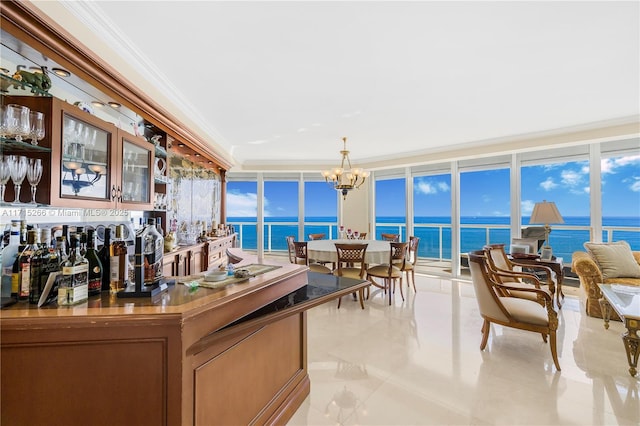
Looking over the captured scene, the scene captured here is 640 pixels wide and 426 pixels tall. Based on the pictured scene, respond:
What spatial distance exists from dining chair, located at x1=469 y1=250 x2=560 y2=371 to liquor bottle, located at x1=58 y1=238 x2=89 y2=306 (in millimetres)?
2866

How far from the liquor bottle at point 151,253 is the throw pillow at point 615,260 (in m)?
4.85

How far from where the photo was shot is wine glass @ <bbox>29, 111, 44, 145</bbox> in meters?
1.45

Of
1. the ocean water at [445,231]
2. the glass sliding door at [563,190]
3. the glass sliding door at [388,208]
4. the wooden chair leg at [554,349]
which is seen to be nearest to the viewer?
the wooden chair leg at [554,349]

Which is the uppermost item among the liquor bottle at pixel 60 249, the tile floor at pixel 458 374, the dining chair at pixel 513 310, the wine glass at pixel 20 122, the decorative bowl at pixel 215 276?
the wine glass at pixel 20 122

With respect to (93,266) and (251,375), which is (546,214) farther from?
(93,266)

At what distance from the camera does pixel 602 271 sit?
3.63 metres

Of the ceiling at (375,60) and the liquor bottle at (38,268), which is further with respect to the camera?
the ceiling at (375,60)

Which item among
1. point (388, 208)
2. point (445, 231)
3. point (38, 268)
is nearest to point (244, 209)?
point (388, 208)

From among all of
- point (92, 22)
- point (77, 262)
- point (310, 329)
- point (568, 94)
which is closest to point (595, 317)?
point (568, 94)

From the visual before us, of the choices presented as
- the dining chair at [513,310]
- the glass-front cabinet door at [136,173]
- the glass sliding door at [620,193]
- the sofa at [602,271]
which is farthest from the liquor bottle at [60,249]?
the glass sliding door at [620,193]

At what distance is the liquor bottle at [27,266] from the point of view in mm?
1146

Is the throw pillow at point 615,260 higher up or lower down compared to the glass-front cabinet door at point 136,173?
lower down

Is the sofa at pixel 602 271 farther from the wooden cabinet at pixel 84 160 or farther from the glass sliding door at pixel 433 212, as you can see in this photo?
the wooden cabinet at pixel 84 160

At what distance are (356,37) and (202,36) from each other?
46.8 inches
